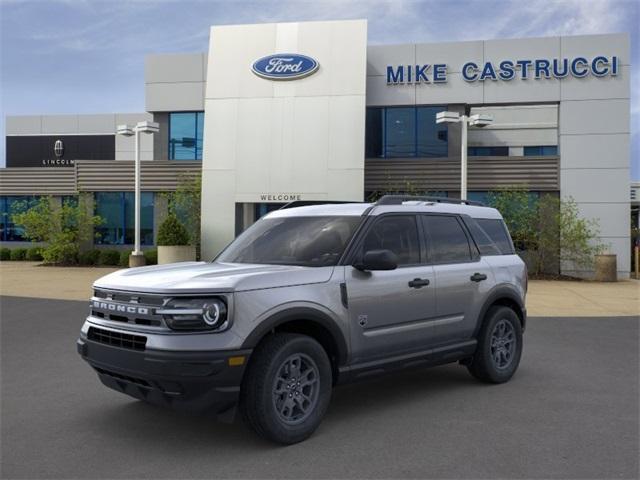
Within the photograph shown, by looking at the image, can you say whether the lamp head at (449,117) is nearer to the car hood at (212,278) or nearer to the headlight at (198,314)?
the car hood at (212,278)

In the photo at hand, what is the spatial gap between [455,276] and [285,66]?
18739 mm

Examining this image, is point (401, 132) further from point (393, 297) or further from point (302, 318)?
point (302, 318)

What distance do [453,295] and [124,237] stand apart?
2413cm

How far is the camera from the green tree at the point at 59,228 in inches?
1006

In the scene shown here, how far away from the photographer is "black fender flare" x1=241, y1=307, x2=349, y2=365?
4414mm

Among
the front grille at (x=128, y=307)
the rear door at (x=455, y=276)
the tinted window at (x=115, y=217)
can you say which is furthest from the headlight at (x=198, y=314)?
the tinted window at (x=115, y=217)

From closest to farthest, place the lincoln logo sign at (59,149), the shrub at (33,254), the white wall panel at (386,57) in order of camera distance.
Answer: the white wall panel at (386,57) → the shrub at (33,254) → the lincoln logo sign at (59,149)

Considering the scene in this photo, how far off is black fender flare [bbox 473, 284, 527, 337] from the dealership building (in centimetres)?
1533

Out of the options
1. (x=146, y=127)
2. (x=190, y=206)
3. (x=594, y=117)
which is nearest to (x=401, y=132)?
(x=594, y=117)

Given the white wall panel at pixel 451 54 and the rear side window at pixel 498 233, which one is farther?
the white wall panel at pixel 451 54

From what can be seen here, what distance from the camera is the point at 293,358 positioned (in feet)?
15.3

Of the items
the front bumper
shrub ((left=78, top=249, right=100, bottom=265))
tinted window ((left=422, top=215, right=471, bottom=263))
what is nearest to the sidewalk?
shrub ((left=78, top=249, right=100, bottom=265))

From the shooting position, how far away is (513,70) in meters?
23.4

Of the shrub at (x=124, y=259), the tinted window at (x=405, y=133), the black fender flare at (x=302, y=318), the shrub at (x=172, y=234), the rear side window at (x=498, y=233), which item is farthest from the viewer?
the tinted window at (x=405, y=133)
